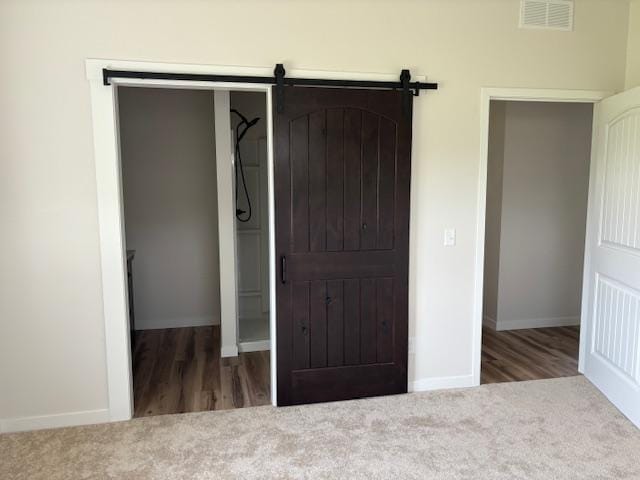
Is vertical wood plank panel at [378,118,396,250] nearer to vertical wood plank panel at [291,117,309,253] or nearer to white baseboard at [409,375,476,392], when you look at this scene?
vertical wood plank panel at [291,117,309,253]

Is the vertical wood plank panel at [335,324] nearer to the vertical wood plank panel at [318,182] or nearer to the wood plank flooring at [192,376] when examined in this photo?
the vertical wood plank panel at [318,182]

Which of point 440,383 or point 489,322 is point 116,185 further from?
point 489,322

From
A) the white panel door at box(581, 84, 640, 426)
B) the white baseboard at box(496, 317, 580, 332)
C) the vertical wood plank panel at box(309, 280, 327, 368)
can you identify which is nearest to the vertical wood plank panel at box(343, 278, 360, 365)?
the vertical wood plank panel at box(309, 280, 327, 368)

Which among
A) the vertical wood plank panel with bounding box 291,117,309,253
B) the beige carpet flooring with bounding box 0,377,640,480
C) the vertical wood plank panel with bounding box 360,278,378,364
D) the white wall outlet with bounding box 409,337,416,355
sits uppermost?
the vertical wood plank panel with bounding box 291,117,309,253

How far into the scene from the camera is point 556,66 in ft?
10.2

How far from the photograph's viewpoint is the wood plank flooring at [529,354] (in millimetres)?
3508

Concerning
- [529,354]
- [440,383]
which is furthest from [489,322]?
[440,383]

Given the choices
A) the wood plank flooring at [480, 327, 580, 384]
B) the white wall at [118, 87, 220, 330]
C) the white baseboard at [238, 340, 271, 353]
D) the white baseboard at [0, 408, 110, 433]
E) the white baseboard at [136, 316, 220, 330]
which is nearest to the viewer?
the white baseboard at [0, 408, 110, 433]

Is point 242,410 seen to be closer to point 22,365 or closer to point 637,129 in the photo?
point 22,365

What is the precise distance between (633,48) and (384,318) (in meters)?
2.44

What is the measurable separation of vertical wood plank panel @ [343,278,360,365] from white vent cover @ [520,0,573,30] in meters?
2.02

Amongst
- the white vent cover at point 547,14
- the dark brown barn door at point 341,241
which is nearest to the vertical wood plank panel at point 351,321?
the dark brown barn door at point 341,241

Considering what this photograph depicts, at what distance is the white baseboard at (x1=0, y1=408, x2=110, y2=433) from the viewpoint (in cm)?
272

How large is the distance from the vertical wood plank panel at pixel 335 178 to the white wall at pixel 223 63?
338 millimetres
